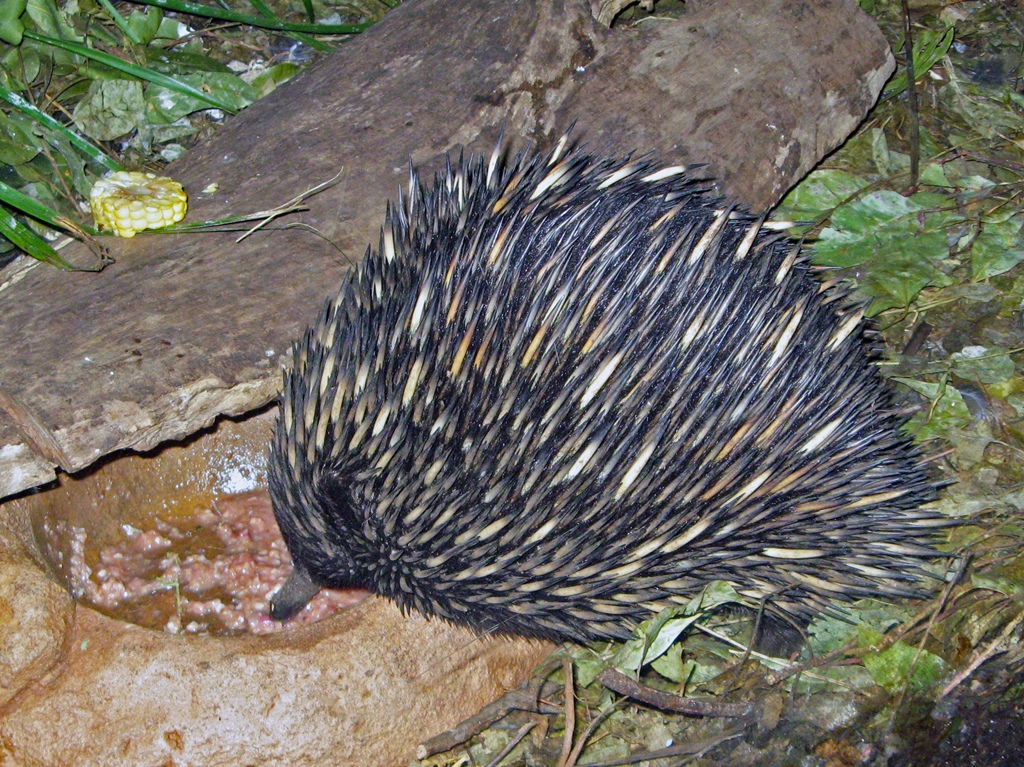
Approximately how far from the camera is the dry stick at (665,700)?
8.48ft

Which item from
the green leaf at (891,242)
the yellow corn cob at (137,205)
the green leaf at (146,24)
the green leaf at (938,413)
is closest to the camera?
the yellow corn cob at (137,205)

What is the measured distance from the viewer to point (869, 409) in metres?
2.36

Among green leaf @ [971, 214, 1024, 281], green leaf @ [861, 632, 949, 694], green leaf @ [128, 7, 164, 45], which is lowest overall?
green leaf @ [861, 632, 949, 694]

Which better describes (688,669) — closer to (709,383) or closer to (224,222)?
(709,383)

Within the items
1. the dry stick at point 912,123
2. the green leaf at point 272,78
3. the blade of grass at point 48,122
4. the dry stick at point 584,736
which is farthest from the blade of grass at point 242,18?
the dry stick at point 584,736

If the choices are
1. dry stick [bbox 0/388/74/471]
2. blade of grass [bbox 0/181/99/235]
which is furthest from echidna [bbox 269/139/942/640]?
blade of grass [bbox 0/181/99/235]

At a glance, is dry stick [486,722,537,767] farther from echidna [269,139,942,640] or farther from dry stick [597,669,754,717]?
echidna [269,139,942,640]

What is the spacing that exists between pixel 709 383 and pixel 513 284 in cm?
47

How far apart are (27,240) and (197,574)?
1.01m

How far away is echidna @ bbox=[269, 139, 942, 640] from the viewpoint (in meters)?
2.24

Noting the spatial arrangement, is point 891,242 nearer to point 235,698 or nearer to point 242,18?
point 242,18

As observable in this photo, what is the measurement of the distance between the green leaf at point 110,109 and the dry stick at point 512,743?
2599 millimetres

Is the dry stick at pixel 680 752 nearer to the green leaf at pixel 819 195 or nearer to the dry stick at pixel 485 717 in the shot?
the dry stick at pixel 485 717

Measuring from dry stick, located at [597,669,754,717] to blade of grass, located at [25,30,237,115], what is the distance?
8.08 feet
